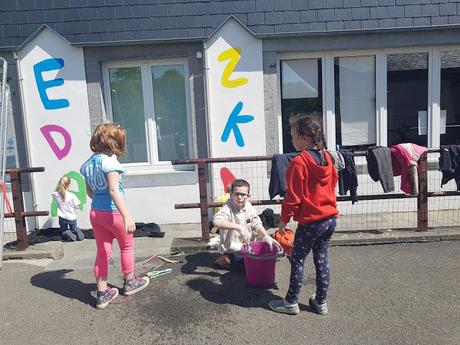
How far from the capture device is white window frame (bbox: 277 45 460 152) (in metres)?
6.87

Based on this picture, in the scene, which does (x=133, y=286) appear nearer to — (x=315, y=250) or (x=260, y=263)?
(x=260, y=263)

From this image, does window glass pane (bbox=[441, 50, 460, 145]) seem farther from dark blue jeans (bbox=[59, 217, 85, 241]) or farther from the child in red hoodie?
dark blue jeans (bbox=[59, 217, 85, 241])

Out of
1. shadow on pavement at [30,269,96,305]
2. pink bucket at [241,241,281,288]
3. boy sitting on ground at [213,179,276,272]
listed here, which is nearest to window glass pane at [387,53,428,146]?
boy sitting on ground at [213,179,276,272]

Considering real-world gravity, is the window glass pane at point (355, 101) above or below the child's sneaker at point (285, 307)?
above

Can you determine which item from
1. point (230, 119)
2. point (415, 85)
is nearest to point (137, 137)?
point (230, 119)

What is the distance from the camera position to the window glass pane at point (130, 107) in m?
6.91

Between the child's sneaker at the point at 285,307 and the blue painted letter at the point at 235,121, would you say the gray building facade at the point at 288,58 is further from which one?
the child's sneaker at the point at 285,307

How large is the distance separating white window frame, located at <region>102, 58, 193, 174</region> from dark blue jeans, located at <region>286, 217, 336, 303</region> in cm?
378

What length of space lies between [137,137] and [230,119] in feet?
5.33

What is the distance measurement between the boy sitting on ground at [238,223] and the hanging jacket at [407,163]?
7.33ft

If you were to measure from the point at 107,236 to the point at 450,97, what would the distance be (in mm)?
6147

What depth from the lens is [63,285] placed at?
436 cm

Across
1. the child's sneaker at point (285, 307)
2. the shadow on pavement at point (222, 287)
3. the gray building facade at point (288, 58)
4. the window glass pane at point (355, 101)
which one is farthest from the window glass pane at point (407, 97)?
the child's sneaker at point (285, 307)

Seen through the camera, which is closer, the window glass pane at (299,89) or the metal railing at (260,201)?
the metal railing at (260,201)
